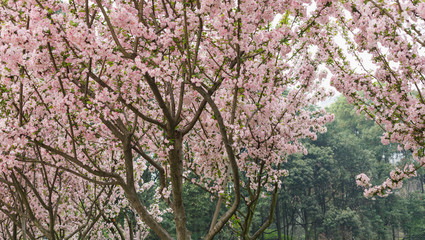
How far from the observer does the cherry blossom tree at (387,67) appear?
4680mm

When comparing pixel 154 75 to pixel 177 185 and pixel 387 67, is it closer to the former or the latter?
pixel 177 185

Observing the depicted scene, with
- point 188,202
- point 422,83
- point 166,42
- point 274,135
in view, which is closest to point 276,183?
point 274,135

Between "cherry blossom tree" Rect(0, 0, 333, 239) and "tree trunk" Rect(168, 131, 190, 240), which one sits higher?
"cherry blossom tree" Rect(0, 0, 333, 239)

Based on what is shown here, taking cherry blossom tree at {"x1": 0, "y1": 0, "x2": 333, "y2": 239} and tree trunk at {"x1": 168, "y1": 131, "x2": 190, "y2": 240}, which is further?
tree trunk at {"x1": 168, "y1": 131, "x2": 190, "y2": 240}

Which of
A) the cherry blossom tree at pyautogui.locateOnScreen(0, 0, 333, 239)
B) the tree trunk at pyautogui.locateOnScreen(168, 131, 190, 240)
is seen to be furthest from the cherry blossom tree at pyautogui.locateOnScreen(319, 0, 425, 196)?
the tree trunk at pyautogui.locateOnScreen(168, 131, 190, 240)

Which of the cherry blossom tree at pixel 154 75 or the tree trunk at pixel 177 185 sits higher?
the cherry blossom tree at pixel 154 75

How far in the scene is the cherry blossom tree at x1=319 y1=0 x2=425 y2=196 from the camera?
4.68 metres

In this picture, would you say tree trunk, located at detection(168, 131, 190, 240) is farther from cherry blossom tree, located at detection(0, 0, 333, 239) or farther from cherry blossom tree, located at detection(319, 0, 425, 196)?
cherry blossom tree, located at detection(319, 0, 425, 196)

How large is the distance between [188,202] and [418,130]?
25199 mm

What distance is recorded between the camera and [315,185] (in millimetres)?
38406

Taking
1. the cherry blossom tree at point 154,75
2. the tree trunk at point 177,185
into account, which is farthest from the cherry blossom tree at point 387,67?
the tree trunk at point 177,185

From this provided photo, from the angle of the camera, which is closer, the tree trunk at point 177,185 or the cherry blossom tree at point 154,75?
the cherry blossom tree at point 154,75

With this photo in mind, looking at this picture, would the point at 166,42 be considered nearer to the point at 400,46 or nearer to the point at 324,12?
the point at 324,12

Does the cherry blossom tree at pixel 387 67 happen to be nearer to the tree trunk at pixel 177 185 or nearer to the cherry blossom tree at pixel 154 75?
the cherry blossom tree at pixel 154 75
